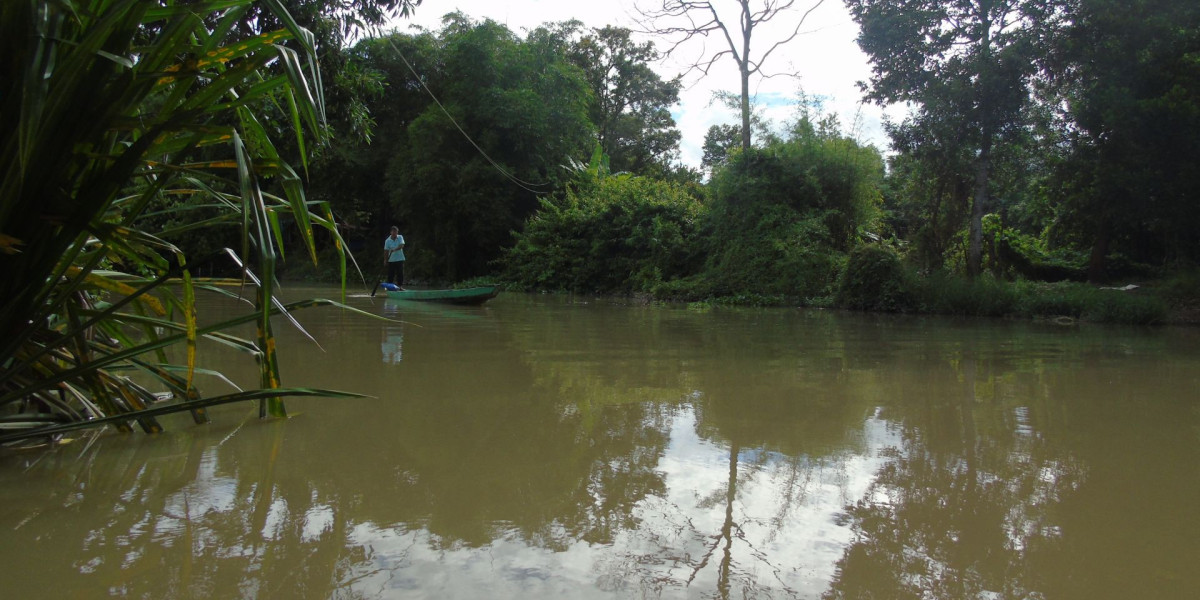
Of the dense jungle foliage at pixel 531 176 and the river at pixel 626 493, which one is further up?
the dense jungle foliage at pixel 531 176

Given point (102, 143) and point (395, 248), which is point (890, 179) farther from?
point (102, 143)

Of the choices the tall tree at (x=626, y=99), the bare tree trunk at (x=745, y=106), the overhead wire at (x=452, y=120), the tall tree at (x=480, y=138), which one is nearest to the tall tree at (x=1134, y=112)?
the bare tree trunk at (x=745, y=106)

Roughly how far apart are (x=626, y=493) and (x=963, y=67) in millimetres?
13744

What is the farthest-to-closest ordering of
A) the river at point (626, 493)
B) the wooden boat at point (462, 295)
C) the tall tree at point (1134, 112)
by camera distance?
the wooden boat at point (462, 295), the tall tree at point (1134, 112), the river at point (626, 493)

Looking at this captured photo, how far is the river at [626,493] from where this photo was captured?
1987 millimetres

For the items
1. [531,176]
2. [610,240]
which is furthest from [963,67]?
[531,176]

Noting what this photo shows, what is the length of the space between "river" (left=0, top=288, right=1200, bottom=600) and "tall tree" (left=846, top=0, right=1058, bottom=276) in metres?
9.66

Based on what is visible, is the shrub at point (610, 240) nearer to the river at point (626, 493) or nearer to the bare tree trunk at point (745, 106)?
the bare tree trunk at point (745, 106)

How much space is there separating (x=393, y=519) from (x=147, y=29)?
5065 mm

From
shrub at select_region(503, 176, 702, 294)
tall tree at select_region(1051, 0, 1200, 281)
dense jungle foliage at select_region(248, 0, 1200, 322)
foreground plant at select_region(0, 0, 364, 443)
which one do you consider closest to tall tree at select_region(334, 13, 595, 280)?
dense jungle foliage at select_region(248, 0, 1200, 322)

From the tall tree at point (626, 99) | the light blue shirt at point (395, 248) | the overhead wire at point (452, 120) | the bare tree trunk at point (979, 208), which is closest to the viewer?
the overhead wire at point (452, 120)

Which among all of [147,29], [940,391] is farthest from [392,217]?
[940,391]

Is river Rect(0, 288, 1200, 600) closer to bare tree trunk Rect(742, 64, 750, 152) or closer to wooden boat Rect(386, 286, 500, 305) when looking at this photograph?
wooden boat Rect(386, 286, 500, 305)

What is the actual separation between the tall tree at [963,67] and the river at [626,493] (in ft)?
31.7
